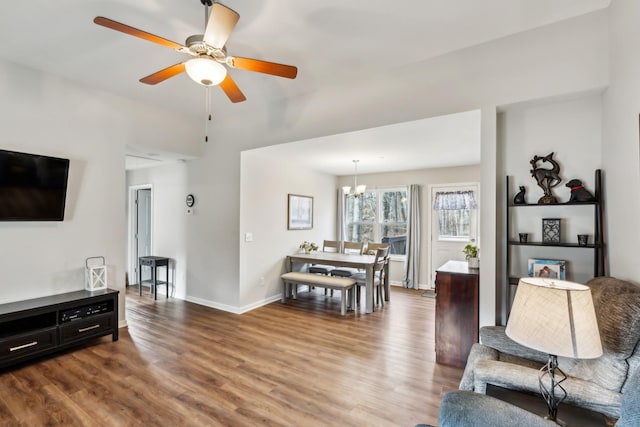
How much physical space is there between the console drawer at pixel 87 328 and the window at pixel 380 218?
497 cm

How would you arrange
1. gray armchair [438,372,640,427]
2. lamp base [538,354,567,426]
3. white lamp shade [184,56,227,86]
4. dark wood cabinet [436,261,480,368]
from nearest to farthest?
gray armchair [438,372,640,427] < lamp base [538,354,567,426] < white lamp shade [184,56,227,86] < dark wood cabinet [436,261,480,368]

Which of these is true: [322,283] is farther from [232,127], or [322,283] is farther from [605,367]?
[605,367]

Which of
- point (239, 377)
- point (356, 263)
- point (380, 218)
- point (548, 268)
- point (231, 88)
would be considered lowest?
point (239, 377)

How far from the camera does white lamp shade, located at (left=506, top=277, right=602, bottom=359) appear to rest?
1.29m

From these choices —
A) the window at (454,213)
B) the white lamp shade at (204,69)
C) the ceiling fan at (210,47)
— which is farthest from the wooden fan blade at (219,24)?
the window at (454,213)

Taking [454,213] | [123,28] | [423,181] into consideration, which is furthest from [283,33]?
[454,213]

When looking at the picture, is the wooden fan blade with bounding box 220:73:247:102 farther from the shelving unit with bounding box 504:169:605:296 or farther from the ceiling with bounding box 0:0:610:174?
the shelving unit with bounding box 504:169:605:296

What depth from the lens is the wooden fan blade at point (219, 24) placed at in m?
1.85

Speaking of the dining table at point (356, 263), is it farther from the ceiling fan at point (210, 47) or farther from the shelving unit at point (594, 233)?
the ceiling fan at point (210, 47)

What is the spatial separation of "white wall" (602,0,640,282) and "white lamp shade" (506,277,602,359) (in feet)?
3.06

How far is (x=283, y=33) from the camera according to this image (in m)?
2.66

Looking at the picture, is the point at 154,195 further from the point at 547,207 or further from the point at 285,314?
the point at 547,207

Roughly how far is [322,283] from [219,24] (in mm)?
3667

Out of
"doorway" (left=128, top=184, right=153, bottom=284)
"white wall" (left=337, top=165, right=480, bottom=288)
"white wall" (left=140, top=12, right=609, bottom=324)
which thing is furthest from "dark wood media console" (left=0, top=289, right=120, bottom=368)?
"white wall" (left=337, top=165, right=480, bottom=288)
